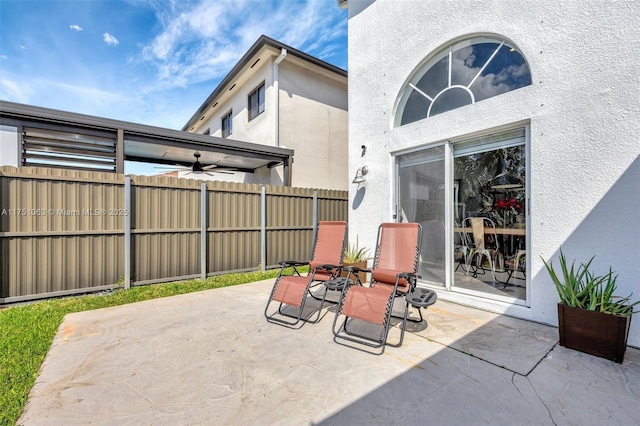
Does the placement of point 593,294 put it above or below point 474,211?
below

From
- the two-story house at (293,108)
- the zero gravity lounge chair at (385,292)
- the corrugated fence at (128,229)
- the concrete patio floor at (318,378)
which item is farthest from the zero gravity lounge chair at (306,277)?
the two-story house at (293,108)

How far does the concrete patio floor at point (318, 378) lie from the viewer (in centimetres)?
203

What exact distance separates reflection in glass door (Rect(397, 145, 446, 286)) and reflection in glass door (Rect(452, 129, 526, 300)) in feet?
0.77

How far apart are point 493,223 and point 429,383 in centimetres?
285

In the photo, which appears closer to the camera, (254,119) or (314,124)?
(314,124)

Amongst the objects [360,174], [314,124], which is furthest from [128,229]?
[314,124]

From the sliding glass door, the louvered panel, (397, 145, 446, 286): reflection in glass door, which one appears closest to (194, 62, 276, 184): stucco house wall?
the louvered panel

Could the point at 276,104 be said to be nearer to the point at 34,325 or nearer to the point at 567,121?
the point at 567,121

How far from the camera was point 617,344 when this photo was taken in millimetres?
2719

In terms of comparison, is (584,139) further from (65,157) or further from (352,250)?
(65,157)

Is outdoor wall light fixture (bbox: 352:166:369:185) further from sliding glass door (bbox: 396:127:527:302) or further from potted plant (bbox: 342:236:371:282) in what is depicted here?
potted plant (bbox: 342:236:371:282)

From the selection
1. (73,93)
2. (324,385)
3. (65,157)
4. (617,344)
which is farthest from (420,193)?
(73,93)

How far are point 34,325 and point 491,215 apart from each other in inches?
255

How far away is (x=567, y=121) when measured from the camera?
347 centimetres
